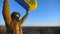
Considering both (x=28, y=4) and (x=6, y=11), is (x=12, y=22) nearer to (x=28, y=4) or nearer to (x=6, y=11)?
(x=6, y=11)

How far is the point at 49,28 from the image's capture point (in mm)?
5633

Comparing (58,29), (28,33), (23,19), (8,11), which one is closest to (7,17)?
(8,11)

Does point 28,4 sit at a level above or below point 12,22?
above

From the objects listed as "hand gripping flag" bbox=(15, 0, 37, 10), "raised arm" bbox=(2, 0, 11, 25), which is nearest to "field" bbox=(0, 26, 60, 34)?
"hand gripping flag" bbox=(15, 0, 37, 10)

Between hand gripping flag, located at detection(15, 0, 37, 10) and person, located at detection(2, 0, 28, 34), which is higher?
hand gripping flag, located at detection(15, 0, 37, 10)

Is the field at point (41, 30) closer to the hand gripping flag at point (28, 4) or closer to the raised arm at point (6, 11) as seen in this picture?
the hand gripping flag at point (28, 4)

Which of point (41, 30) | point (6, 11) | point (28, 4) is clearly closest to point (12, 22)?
point (6, 11)

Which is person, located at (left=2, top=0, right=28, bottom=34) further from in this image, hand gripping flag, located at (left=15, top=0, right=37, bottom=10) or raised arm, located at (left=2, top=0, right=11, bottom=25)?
hand gripping flag, located at (left=15, top=0, right=37, bottom=10)

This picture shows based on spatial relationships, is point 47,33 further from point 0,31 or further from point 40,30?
point 0,31

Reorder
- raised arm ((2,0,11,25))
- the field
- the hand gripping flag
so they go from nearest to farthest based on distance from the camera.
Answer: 1. raised arm ((2,0,11,25))
2. the hand gripping flag
3. the field

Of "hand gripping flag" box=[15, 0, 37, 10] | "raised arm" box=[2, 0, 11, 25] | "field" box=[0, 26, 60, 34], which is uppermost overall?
"hand gripping flag" box=[15, 0, 37, 10]

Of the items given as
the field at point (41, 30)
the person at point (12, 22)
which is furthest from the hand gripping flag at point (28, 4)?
the field at point (41, 30)

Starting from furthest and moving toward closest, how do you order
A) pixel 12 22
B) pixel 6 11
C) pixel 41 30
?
1. pixel 41 30
2. pixel 12 22
3. pixel 6 11

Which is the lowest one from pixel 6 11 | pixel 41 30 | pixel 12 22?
pixel 41 30
